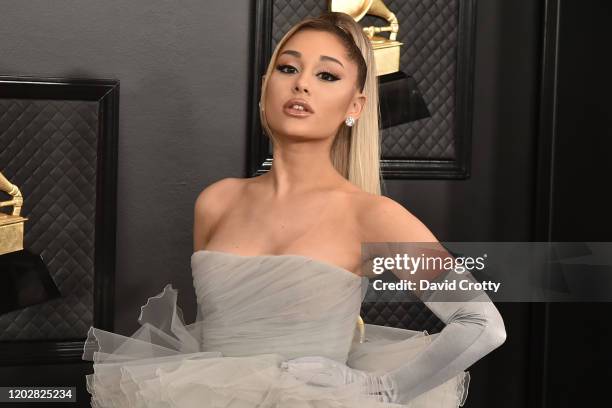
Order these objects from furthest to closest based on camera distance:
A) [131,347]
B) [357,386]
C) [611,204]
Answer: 1. [611,204]
2. [131,347]
3. [357,386]

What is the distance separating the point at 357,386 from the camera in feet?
5.65

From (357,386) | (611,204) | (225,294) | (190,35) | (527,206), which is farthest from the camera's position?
(527,206)

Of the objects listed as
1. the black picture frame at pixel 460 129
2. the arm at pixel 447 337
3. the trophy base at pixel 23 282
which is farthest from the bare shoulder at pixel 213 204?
the black picture frame at pixel 460 129

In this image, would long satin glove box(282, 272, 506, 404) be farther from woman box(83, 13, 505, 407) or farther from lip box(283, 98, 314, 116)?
lip box(283, 98, 314, 116)

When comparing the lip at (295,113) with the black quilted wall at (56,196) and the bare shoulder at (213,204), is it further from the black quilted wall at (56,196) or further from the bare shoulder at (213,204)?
the black quilted wall at (56,196)

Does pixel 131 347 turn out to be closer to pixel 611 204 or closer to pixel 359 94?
pixel 359 94

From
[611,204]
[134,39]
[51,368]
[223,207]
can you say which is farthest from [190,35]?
[611,204]

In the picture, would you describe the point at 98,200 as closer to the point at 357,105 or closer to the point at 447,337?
the point at 357,105

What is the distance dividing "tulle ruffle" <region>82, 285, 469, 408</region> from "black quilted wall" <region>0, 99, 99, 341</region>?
1.88ft

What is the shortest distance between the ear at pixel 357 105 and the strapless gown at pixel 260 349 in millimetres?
346

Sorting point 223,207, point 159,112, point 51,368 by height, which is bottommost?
point 51,368

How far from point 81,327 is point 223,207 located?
80cm

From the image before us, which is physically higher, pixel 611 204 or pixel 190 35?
pixel 190 35

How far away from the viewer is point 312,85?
1.86m
